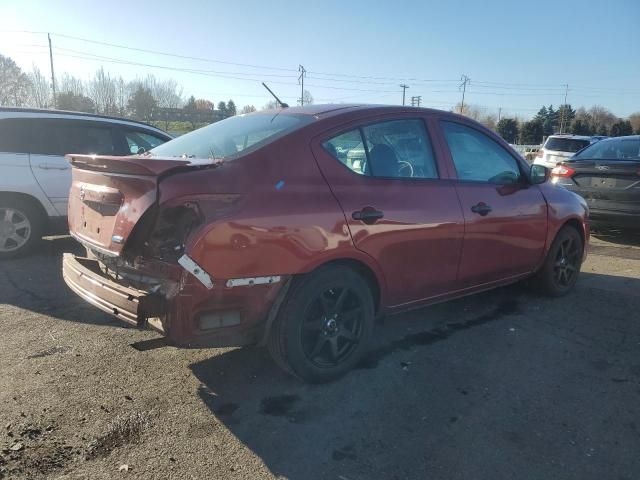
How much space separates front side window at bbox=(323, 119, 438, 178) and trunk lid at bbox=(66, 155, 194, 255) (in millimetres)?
1087

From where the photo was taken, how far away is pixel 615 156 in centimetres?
785

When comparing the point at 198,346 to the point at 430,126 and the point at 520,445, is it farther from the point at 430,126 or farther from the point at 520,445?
the point at 430,126

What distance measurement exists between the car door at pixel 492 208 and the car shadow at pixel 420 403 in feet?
1.85

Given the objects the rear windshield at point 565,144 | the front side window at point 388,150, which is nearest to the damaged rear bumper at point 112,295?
the front side window at point 388,150

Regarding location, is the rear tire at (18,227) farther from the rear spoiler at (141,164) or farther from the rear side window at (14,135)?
the rear spoiler at (141,164)

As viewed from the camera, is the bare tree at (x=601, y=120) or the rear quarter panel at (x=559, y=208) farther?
the bare tree at (x=601, y=120)

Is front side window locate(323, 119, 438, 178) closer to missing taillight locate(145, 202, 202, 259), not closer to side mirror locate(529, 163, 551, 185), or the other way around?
missing taillight locate(145, 202, 202, 259)

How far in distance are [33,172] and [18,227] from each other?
2.26ft

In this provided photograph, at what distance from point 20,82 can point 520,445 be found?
6357 cm

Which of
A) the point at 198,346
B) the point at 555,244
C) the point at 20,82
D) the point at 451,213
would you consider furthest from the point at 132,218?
the point at 20,82

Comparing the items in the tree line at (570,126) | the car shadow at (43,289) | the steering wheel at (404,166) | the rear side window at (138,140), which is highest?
the tree line at (570,126)

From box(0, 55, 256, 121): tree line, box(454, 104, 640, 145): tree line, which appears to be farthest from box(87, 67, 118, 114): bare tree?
box(454, 104, 640, 145): tree line

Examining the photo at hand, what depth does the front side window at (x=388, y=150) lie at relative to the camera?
337 cm

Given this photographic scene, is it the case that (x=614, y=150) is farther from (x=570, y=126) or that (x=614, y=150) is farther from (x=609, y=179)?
(x=570, y=126)
